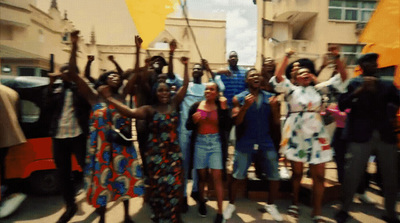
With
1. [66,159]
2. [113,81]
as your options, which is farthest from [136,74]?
[66,159]

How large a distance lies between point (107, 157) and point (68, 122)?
31.5 inches

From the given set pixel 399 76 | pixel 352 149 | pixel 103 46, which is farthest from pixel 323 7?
pixel 103 46

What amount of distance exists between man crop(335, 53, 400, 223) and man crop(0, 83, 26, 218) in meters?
4.33

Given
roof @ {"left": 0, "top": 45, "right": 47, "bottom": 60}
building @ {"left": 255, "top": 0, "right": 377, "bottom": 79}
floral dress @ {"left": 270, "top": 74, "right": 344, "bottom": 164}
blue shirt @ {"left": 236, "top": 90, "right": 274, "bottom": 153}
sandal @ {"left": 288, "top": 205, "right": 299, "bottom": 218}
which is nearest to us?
floral dress @ {"left": 270, "top": 74, "right": 344, "bottom": 164}

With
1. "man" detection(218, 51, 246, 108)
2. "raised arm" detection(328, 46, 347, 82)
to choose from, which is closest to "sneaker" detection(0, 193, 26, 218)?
"man" detection(218, 51, 246, 108)

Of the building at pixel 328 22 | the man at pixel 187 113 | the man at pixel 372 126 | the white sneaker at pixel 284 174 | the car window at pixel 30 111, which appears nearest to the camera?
the man at pixel 372 126

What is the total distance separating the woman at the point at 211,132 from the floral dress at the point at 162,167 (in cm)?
47

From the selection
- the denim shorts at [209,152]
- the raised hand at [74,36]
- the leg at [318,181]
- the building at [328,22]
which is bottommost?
the leg at [318,181]

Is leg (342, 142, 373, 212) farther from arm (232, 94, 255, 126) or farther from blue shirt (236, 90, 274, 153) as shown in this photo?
arm (232, 94, 255, 126)

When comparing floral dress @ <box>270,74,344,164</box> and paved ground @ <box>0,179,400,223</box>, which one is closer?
floral dress @ <box>270,74,344,164</box>

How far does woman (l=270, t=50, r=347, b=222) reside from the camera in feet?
9.73

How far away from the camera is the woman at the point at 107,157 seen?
273 centimetres

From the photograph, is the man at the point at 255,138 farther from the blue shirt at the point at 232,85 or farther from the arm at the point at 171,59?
the arm at the point at 171,59

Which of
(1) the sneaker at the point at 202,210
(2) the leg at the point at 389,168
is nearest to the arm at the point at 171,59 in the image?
(1) the sneaker at the point at 202,210
